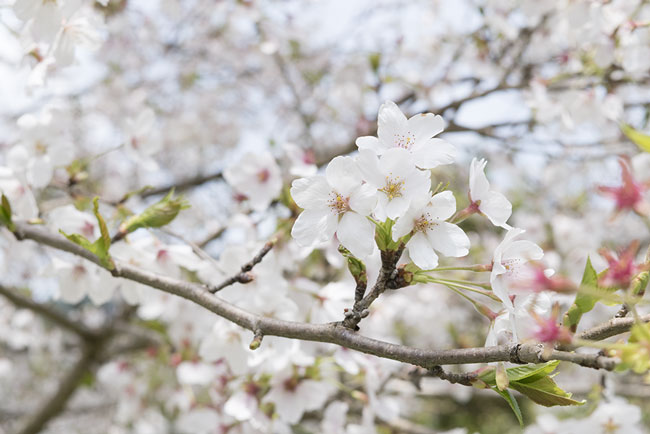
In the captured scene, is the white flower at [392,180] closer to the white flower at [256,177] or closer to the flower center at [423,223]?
the flower center at [423,223]


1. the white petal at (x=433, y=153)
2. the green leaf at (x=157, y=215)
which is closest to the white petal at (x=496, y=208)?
the white petal at (x=433, y=153)

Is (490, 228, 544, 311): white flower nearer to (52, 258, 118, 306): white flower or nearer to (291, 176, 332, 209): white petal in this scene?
(291, 176, 332, 209): white petal

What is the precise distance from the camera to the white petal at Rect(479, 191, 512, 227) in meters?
0.85

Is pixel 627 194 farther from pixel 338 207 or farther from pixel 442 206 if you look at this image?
pixel 338 207

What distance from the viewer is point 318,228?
884mm

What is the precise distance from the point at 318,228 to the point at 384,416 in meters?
0.94

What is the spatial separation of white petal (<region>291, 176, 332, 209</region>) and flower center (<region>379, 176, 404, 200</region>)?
0.11 metres

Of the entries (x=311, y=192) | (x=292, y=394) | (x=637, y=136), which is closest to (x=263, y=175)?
(x=292, y=394)

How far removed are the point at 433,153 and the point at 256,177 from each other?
884 mm

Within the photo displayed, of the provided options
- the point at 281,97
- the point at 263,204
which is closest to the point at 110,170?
the point at 281,97

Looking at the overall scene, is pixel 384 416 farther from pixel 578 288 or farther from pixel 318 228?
pixel 578 288

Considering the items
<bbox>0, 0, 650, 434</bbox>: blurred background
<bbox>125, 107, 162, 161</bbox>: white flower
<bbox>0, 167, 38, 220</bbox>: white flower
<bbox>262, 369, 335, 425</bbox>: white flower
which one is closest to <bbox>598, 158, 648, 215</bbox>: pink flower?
<bbox>0, 0, 650, 434</bbox>: blurred background

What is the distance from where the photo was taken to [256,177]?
1633 millimetres

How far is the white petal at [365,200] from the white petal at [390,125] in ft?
0.30
